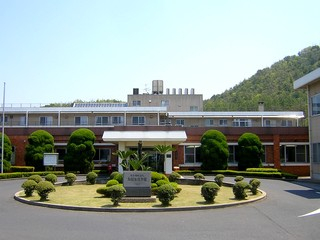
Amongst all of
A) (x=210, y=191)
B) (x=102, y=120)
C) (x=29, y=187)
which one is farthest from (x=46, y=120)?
(x=210, y=191)

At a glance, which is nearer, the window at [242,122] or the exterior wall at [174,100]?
the window at [242,122]

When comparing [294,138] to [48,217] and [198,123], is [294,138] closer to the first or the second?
[198,123]

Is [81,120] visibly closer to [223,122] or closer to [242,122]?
[223,122]

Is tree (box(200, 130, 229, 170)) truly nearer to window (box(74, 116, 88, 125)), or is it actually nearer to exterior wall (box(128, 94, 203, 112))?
window (box(74, 116, 88, 125))

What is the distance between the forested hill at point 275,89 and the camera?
210ft

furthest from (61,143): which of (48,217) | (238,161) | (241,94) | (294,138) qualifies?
(241,94)

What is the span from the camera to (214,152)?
112ft

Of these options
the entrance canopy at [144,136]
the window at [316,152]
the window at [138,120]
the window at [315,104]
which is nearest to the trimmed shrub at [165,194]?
the entrance canopy at [144,136]

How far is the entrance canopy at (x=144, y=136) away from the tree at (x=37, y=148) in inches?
212

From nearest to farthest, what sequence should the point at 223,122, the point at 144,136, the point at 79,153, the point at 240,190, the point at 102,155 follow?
the point at 240,190, the point at 144,136, the point at 79,153, the point at 102,155, the point at 223,122

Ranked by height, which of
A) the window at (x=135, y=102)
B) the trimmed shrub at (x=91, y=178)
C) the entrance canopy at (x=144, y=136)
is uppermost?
the window at (x=135, y=102)

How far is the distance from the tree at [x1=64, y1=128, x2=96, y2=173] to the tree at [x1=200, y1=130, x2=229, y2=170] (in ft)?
31.3

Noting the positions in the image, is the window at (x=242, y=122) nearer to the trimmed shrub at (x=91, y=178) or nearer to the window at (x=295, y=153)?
the window at (x=295, y=153)

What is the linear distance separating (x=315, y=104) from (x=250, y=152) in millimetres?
7677
